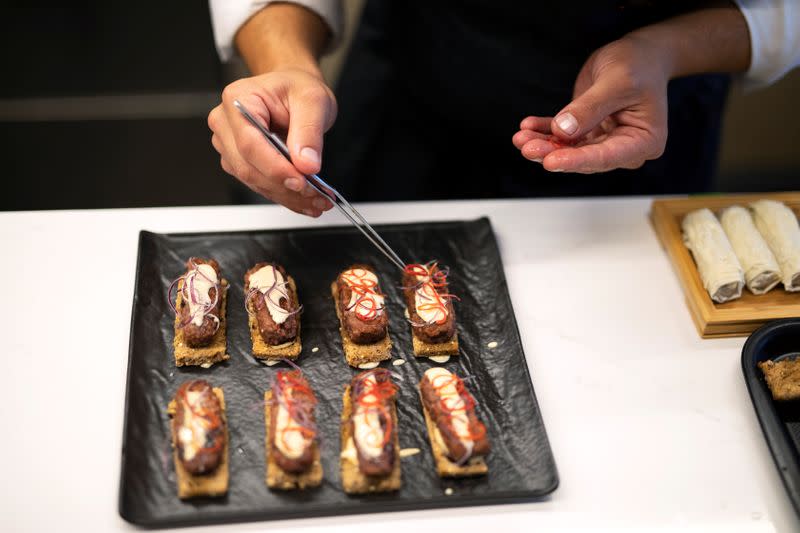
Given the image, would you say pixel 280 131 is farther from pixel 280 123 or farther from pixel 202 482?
pixel 202 482

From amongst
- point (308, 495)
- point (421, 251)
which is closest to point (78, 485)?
point (308, 495)

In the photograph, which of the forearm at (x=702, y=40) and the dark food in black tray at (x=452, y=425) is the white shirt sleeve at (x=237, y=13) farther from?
the dark food in black tray at (x=452, y=425)

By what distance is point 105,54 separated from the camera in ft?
12.8

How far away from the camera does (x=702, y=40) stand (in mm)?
2266

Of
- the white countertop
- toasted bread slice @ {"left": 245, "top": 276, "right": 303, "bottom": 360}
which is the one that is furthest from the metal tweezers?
toasted bread slice @ {"left": 245, "top": 276, "right": 303, "bottom": 360}

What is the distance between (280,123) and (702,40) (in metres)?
1.24

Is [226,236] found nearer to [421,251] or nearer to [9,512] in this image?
[421,251]

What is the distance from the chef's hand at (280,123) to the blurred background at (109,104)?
1.58 meters

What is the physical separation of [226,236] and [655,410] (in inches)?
49.9

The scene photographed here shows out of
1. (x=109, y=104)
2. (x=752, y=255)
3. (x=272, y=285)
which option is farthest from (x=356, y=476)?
(x=109, y=104)

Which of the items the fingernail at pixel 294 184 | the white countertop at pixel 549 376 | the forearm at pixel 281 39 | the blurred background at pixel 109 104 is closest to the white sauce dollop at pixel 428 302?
the white countertop at pixel 549 376

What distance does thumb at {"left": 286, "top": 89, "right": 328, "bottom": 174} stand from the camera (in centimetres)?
193

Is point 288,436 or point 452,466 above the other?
point 288,436

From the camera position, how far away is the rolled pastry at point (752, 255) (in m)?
2.18
